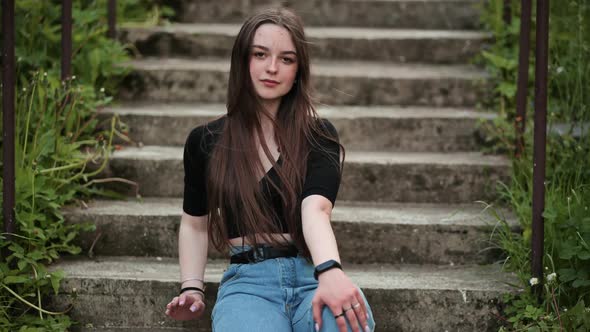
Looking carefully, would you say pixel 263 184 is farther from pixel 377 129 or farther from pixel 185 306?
pixel 377 129

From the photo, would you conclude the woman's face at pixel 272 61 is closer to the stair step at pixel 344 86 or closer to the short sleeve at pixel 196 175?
the short sleeve at pixel 196 175

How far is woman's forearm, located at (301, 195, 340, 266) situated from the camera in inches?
85.0

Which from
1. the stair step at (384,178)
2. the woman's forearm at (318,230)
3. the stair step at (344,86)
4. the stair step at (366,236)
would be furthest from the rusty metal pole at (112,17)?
the woman's forearm at (318,230)

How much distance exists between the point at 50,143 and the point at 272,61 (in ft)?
4.01

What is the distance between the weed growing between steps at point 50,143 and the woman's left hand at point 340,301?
3.61 feet

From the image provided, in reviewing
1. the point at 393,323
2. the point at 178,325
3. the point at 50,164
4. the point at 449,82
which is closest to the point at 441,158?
the point at 449,82

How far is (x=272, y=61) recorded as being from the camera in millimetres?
2344

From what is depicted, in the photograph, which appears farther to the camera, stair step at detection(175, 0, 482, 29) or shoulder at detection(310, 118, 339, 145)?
stair step at detection(175, 0, 482, 29)

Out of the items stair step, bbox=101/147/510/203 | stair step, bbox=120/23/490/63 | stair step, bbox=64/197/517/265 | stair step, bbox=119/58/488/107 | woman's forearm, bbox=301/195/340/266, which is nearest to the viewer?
woman's forearm, bbox=301/195/340/266

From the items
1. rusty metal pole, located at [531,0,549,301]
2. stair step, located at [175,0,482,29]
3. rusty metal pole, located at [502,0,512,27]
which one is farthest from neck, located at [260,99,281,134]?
stair step, located at [175,0,482,29]

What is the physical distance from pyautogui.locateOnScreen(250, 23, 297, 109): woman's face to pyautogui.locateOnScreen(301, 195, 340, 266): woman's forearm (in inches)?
13.9

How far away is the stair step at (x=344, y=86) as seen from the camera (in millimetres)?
4047

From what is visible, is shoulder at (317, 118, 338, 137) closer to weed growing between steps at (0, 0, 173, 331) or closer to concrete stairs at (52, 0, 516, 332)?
concrete stairs at (52, 0, 516, 332)

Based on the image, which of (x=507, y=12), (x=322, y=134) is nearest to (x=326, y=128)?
(x=322, y=134)
